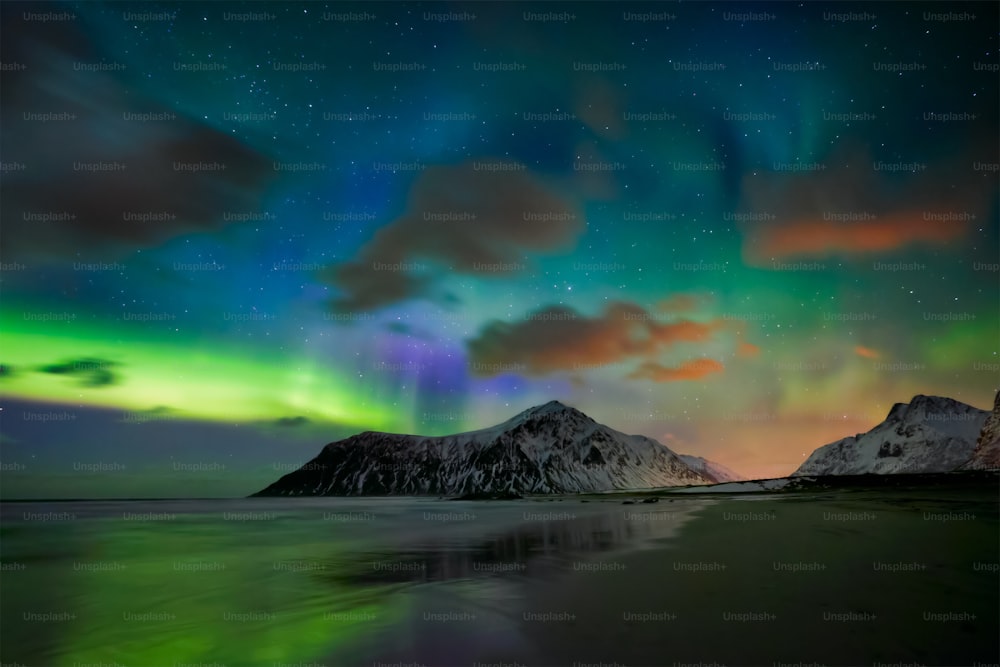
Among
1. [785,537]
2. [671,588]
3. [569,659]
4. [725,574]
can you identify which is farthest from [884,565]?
[569,659]

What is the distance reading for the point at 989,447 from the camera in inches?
4943

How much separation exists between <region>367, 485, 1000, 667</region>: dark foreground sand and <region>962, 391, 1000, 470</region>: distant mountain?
126654 millimetres

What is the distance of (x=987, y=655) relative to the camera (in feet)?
37.2

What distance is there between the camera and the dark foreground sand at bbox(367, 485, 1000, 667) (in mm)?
12008

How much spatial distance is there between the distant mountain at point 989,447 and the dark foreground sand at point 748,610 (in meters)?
127

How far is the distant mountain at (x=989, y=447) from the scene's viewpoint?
118m

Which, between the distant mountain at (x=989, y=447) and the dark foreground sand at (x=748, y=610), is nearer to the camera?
the dark foreground sand at (x=748, y=610)

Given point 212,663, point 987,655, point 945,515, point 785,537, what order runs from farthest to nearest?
1. point 945,515
2. point 785,537
3. point 212,663
4. point 987,655

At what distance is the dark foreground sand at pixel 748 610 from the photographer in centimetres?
1201

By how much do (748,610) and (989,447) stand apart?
6091 inches

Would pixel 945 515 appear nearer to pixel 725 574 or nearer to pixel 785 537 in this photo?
pixel 785 537

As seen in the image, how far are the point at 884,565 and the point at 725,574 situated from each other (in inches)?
225

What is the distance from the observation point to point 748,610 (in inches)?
598

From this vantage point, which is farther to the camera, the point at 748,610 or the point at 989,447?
the point at 989,447
